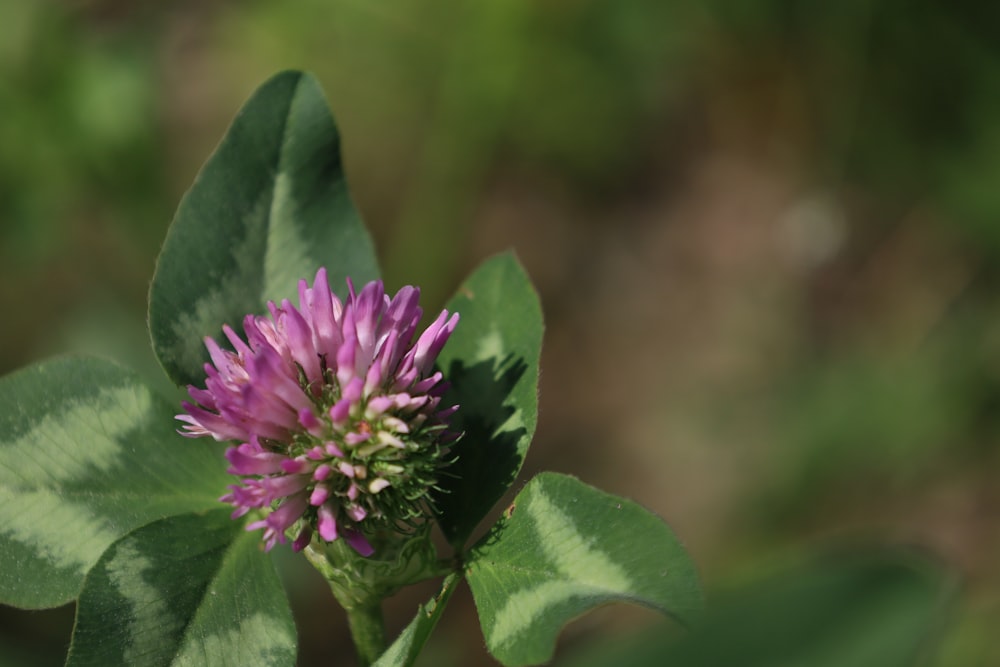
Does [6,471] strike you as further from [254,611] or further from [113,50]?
[113,50]

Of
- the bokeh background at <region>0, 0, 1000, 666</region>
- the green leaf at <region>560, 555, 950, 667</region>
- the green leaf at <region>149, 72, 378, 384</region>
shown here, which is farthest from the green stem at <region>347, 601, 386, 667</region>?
the bokeh background at <region>0, 0, 1000, 666</region>

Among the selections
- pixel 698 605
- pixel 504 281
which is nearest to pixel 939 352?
pixel 504 281

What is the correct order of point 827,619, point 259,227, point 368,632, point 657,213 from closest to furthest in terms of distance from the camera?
point 368,632 < point 259,227 < point 827,619 < point 657,213

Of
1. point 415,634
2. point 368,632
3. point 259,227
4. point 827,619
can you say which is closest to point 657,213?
point 827,619

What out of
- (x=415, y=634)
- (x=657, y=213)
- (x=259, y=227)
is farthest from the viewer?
(x=657, y=213)

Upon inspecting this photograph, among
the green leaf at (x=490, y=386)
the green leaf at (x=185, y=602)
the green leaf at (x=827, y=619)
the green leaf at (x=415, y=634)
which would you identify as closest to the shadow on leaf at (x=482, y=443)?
the green leaf at (x=490, y=386)

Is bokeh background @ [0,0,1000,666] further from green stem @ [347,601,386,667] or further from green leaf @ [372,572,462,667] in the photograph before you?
green leaf @ [372,572,462,667]

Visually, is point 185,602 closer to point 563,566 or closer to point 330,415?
point 330,415
